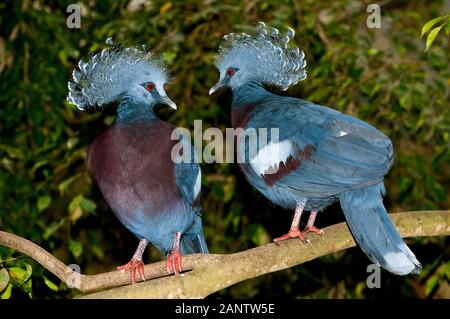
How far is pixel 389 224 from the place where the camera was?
8.11 feet

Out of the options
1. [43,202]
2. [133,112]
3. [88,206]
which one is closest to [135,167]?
[133,112]

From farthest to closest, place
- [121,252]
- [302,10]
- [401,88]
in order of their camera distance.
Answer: [121,252] → [302,10] → [401,88]

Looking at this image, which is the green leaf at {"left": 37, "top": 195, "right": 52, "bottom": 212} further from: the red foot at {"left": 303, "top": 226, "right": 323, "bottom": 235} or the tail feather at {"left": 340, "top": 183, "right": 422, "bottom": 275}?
the tail feather at {"left": 340, "top": 183, "right": 422, "bottom": 275}

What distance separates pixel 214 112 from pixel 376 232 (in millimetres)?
1638

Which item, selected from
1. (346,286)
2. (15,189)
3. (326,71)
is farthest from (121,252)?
(326,71)

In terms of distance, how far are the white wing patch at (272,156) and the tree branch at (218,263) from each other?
28cm

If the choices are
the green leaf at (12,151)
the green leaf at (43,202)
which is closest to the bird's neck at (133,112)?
the green leaf at (43,202)

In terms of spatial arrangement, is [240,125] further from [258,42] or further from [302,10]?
[302,10]

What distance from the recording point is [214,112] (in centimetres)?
389

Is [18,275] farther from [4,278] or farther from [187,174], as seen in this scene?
[187,174]

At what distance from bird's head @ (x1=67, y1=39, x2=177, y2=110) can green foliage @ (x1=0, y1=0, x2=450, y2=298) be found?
985 millimetres

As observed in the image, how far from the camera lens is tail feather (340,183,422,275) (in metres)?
2.37

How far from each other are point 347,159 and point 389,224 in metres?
0.27
